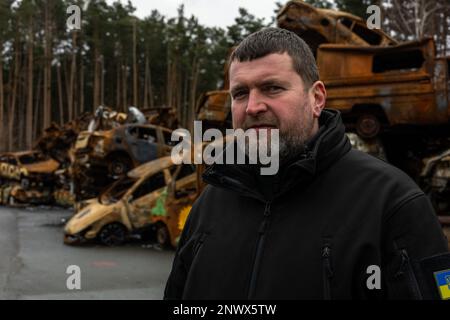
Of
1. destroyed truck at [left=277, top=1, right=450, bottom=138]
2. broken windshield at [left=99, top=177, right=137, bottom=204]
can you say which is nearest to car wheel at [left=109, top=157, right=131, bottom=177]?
broken windshield at [left=99, top=177, right=137, bottom=204]

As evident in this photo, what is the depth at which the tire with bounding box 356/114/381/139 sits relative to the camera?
33.2ft

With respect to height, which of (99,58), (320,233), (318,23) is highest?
(99,58)

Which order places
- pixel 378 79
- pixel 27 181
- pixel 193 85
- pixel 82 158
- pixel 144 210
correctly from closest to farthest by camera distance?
pixel 378 79 < pixel 144 210 < pixel 82 158 < pixel 27 181 < pixel 193 85

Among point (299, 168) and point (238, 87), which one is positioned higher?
point (238, 87)

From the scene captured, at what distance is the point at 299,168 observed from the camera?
1745 millimetres

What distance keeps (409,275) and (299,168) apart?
49cm

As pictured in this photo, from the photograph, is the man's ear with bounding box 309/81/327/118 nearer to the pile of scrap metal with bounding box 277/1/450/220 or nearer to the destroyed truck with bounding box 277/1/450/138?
the pile of scrap metal with bounding box 277/1/450/220

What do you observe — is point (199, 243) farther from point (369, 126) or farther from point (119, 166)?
point (119, 166)

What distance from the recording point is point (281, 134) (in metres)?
1.82

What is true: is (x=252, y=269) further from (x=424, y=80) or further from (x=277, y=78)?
(x=424, y=80)

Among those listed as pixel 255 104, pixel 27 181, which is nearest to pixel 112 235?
pixel 255 104
